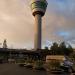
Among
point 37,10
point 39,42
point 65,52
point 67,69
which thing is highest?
point 37,10

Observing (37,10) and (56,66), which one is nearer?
(56,66)

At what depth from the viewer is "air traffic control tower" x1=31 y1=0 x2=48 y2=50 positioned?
6185 inches

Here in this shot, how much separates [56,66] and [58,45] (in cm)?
9618

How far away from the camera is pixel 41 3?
526ft

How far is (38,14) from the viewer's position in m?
165

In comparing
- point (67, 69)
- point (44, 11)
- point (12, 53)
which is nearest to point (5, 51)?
point (12, 53)

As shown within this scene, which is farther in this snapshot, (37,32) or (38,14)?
(38,14)

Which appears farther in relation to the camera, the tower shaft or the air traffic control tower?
the air traffic control tower

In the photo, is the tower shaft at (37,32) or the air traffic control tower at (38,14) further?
the air traffic control tower at (38,14)

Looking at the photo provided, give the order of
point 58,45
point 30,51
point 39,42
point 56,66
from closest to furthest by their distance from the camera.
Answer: point 56,66 < point 58,45 < point 30,51 < point 39,42

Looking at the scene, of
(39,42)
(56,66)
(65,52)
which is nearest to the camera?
(56,66)

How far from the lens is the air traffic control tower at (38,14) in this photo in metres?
157

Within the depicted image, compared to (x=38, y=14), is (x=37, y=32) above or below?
below

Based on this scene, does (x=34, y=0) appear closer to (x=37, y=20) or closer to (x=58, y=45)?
(x=37, y=20)
